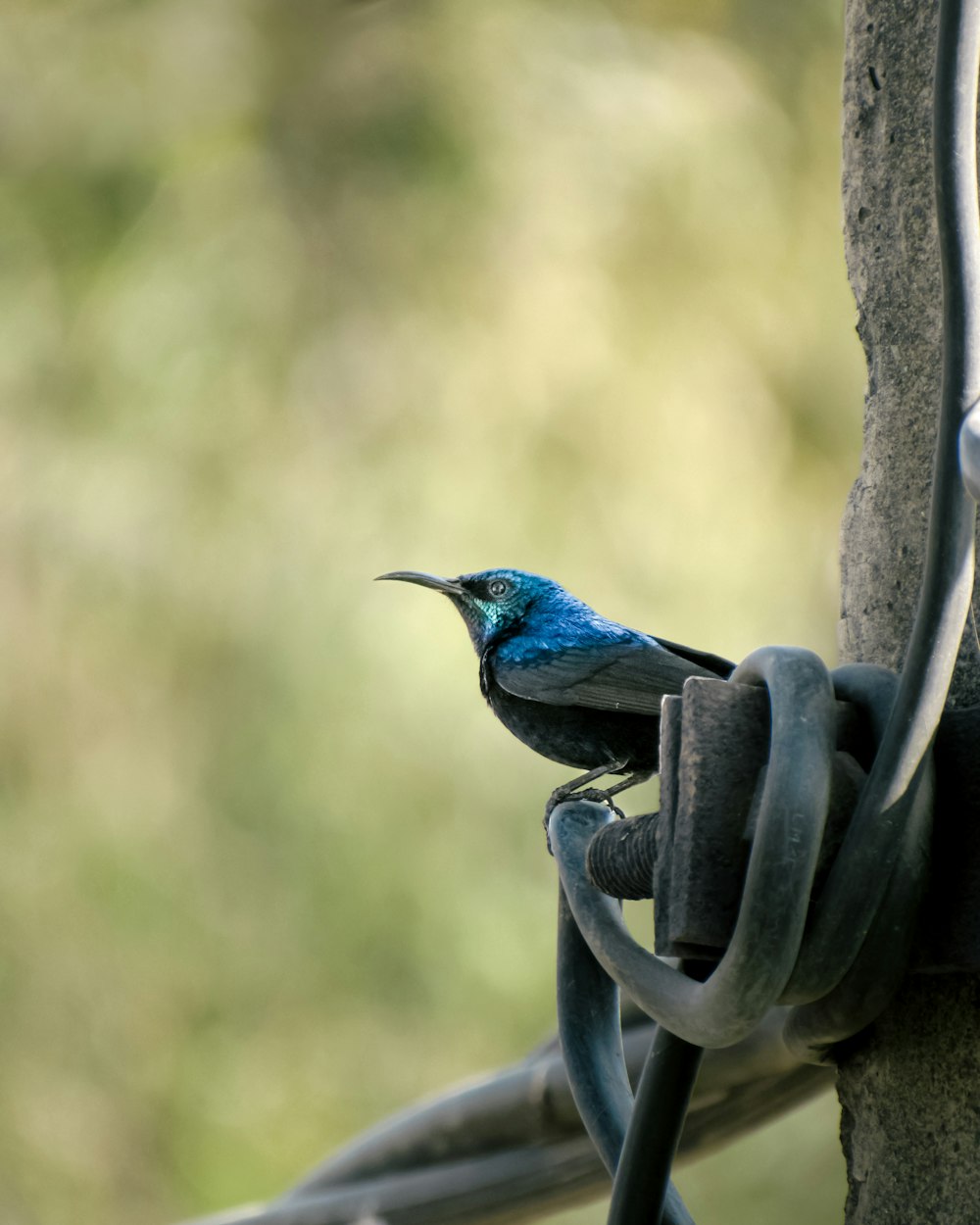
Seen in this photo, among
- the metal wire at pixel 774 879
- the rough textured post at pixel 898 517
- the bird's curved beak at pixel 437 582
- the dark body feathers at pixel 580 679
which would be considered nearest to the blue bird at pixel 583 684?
the dark body feathers at pixel 580 679

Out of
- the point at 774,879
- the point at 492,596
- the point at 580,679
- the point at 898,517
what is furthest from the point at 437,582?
the point at 774,879

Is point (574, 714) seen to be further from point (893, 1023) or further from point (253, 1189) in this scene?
point (253, 1189)

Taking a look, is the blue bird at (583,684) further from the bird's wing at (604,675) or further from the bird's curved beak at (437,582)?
the bird's curved beak at (437,582)

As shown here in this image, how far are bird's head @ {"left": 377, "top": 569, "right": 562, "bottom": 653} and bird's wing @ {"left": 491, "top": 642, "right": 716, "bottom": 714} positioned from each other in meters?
0.12

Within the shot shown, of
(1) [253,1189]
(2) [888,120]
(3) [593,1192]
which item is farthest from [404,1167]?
(1) [253,1189]

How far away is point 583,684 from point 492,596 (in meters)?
0.36

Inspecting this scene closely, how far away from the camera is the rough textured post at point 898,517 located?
856 millimetres

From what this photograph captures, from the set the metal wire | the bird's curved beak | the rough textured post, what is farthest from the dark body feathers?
the metal wire

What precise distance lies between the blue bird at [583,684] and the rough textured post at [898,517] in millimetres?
342

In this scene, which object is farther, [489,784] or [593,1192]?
[489,784]

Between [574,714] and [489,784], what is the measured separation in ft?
11.8

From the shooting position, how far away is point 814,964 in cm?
74

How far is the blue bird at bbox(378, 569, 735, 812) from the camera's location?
143 cm

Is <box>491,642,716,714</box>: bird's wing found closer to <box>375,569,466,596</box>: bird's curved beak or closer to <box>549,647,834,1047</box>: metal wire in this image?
<box>375,569,466,596</box>: bird's curved beak
